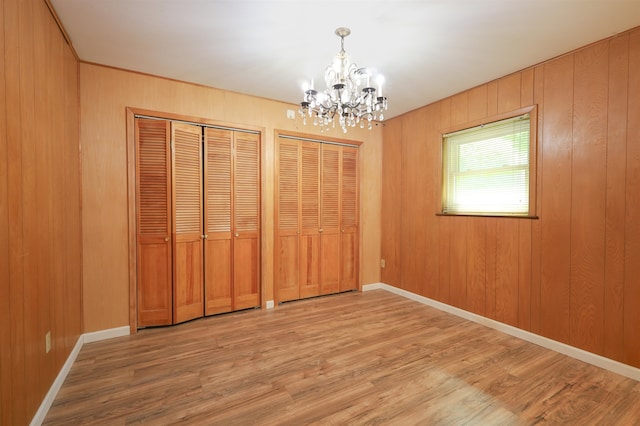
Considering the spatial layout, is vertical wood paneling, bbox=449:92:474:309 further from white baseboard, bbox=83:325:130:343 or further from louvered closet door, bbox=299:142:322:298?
white baseboard, bbox=83:325:130:343

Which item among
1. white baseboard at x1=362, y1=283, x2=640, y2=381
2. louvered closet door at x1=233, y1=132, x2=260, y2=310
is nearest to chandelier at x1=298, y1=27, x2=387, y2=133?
louvered closet door at x1=233, y1=132, x2=260, y2=310

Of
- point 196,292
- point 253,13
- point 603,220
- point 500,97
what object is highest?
point 253,13

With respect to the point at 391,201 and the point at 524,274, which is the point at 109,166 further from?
the point at 524,274

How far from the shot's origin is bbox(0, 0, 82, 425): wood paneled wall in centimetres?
143

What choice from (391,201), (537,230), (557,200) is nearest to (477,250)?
(537,230)

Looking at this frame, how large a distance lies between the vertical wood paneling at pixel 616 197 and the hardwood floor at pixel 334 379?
403 millimetres

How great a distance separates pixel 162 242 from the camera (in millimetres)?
3105

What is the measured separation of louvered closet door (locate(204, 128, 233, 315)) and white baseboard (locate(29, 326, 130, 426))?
35.6 inches

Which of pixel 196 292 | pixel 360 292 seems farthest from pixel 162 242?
pixel 360 292

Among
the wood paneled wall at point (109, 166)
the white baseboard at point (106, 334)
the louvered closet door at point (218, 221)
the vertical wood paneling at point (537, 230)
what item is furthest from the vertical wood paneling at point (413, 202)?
the white baseboard at point (106, 334)

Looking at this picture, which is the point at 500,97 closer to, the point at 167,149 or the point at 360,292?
the point at 360,292

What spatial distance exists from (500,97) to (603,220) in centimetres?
156

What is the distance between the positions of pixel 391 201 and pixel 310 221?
1.38 m

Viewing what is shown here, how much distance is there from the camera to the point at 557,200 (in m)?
2.64
